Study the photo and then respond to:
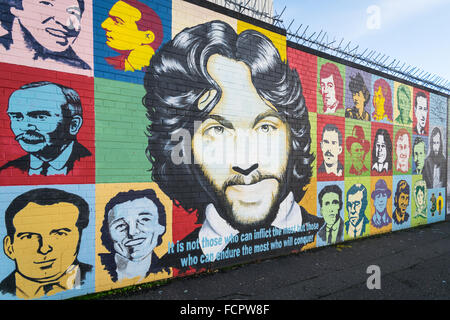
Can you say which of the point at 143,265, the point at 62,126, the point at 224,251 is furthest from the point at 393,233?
the point at 62,126

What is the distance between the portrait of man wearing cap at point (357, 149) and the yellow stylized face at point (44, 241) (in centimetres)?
647

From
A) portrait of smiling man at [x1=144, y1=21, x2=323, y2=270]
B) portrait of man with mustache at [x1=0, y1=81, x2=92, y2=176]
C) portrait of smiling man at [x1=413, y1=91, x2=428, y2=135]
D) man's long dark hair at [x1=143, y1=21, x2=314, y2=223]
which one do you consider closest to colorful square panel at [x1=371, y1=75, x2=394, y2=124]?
portrait of smiling man at [x1=413, y1=91, x2=428, y2=135]

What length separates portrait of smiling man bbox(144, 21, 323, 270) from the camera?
456 centimetres

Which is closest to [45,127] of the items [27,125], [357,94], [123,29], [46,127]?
[46,127]

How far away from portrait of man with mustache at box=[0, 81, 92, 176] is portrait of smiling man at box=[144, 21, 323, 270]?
1.08 metres

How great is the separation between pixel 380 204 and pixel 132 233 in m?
7.07

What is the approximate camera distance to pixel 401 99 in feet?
28.3

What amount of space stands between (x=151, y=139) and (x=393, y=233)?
7732 mm

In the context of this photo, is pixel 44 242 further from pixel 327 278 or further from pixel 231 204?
pixel 327 278

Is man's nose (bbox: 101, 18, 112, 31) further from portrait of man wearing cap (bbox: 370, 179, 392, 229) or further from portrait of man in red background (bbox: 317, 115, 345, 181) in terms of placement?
portrait of man wearing cap (bbox: 370, 179, 392, 229)

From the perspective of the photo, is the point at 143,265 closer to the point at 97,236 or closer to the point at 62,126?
the point at 97,236

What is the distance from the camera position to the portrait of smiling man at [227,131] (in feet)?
15.0

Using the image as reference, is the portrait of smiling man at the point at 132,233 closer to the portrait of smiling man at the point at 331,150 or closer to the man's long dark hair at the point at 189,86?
the man's long dark hair at the point at 189,86

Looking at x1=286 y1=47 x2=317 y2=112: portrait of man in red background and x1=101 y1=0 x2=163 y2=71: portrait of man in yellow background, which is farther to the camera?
x1=286 y1=47 x2=317 y2=112: portrait of man in red background
